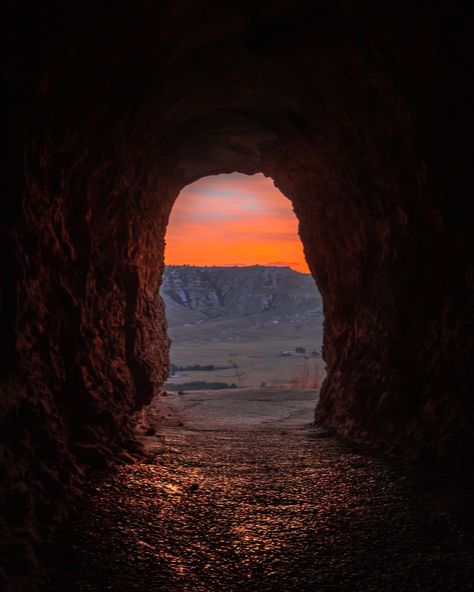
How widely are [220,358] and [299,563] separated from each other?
52.6 meters

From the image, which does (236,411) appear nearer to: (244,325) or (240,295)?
(244,325)

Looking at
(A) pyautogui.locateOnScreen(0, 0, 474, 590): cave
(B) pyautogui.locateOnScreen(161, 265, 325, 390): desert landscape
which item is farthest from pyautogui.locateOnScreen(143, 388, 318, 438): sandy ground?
(B) pyautogui.locateOnScreen(161, 265, 325, 390): desert landscape

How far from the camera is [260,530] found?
4520mm

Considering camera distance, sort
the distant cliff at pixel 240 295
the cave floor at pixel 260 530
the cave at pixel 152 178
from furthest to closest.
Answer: the distant cliff at pixel 240 295 → the cave at pixel 152 178 → the cave floor at pixel 260 530

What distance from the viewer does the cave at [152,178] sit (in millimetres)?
4285

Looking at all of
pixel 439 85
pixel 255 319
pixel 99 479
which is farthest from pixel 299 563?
pixel 255 319

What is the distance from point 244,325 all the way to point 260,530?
9018cm

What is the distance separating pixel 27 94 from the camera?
4.14 meters

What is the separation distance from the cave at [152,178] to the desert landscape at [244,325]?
72.5 feet

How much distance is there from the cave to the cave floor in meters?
0.45

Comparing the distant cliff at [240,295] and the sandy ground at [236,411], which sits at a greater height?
the distant cliff at [240,295]

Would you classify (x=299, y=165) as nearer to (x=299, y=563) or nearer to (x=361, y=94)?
(x=361, y=94)

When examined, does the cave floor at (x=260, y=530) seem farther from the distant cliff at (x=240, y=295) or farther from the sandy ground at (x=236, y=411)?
the distant cliff at (x=240, y=295)

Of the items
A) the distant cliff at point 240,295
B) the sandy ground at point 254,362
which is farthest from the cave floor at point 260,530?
the distant cliff at point 240,295
